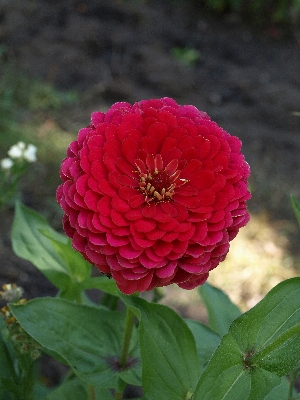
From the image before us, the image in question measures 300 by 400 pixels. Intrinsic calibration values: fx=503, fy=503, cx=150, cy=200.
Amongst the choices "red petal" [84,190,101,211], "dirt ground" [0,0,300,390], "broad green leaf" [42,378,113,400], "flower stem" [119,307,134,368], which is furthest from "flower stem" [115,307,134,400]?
"dirt ground" [0,0,300,390]

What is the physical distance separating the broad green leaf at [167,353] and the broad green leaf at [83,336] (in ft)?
0.23

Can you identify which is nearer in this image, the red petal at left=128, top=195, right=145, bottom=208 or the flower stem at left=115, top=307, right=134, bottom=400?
the red petal at left=128, top=195, right=145, bottom=208

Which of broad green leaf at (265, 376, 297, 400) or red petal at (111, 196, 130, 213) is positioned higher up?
red petal at (111, 196, 130, 213)

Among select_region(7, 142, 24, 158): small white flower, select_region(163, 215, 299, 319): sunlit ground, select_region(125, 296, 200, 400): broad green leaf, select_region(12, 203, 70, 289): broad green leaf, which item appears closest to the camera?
select_region(125, 296, 200, 400): broad green leaf

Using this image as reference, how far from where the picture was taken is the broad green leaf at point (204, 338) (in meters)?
0.97

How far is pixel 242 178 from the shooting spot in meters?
0.70

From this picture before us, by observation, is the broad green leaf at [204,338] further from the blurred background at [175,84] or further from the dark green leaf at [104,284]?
the blurred background at [175,84]

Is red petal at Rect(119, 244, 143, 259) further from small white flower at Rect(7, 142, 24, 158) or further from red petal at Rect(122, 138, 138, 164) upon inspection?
small white flower at Rect(7, 142, 24, 158)

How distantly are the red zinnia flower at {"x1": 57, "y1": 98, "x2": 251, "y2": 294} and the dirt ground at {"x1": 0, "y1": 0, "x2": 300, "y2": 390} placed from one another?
137 centimetres

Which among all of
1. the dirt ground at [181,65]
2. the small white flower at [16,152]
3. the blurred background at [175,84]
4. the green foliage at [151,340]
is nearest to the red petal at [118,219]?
the green foliage at [151,340]

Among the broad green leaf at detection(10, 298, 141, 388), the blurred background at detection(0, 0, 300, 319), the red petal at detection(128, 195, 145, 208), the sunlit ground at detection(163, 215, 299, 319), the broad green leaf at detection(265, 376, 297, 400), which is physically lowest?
the broad green leaf at detection(10, 298, 141, 388)

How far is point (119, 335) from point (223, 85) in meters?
2.19

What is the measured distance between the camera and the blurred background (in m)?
1.89

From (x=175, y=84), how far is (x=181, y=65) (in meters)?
0.22
